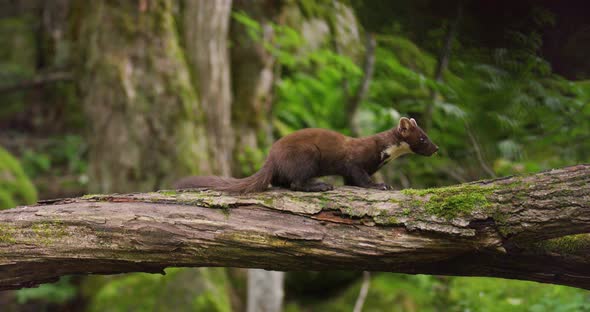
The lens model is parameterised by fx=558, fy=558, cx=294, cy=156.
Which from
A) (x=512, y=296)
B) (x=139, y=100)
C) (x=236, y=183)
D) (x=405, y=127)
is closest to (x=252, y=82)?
(x=139, y=100)

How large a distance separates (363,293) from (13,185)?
16.7 feet

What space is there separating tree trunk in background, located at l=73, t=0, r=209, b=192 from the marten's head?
11.6 ft

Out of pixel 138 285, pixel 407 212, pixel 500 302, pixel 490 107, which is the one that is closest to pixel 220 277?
pixel 138 285

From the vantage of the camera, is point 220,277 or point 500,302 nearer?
point 500,302

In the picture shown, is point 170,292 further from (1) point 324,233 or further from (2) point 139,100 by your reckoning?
(1) point 324,233

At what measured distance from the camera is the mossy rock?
7.54 m

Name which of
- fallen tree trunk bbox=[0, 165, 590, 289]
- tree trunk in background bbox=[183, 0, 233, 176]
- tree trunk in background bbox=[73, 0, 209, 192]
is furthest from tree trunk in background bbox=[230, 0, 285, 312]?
fallen tree trunk bbox=[0, 165, 590, 289]

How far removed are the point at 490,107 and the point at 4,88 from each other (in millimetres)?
11703

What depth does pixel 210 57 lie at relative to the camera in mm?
8211

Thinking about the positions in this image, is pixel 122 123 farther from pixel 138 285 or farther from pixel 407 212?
pixel 407 212

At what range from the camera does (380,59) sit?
21.3 feet

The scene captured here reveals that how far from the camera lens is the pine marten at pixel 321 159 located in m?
3.83

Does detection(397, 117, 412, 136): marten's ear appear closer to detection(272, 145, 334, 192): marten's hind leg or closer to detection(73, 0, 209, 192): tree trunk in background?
detection(272, 145, 334, 192): marten's hind leg

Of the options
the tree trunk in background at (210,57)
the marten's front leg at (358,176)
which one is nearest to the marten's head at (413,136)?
the marten's front leg at (358,176)
